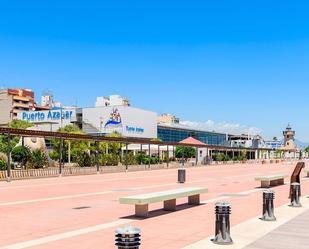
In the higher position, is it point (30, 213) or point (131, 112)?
point (131, 112)

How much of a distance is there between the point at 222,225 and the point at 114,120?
8363 centimetres

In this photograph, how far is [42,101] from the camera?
17138 centimetres

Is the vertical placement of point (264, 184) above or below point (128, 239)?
below

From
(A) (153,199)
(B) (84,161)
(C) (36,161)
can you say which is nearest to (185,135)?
(B) (84,161)

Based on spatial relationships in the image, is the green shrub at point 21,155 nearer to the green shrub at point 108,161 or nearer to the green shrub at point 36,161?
the green shrub at point 36,161

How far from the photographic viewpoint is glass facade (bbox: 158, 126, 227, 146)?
372 feet

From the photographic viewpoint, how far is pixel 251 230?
984 centimetres

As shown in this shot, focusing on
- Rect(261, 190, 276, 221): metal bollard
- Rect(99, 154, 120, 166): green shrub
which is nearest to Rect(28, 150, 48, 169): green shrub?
Rect(99, 154, 120, 166): green shrub

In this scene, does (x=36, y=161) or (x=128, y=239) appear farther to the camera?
(x=36, y=161)

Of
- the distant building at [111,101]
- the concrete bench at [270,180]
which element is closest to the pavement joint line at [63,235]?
the concrete bench at [270,180]

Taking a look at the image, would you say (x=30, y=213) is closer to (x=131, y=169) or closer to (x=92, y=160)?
(x=131, y=169)

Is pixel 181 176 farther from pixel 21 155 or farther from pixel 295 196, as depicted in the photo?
pixel 21 155

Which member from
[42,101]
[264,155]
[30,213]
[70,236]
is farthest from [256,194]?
[42,101]

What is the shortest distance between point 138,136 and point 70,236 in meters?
87.0
